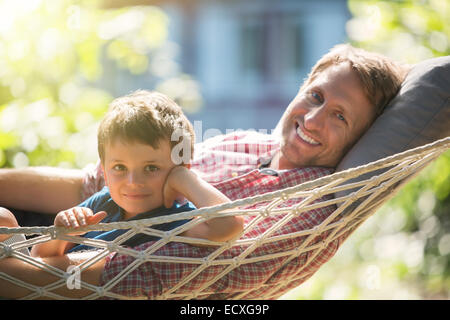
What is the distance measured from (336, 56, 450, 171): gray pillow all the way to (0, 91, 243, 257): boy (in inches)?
17.2

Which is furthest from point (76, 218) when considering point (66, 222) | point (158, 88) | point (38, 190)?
point (158, 88)

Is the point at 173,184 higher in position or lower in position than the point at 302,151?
lower

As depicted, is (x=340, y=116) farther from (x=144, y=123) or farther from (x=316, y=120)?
(x=144, y=123)

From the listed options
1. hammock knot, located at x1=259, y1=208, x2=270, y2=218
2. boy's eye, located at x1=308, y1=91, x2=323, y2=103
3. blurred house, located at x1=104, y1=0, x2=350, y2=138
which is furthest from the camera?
blurred house, located at x1=104, y1=0, x2=350, y2=138

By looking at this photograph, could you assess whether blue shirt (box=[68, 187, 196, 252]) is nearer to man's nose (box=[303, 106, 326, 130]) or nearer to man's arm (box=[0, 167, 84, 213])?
man's arm (box=[0, 167, 84, 213])

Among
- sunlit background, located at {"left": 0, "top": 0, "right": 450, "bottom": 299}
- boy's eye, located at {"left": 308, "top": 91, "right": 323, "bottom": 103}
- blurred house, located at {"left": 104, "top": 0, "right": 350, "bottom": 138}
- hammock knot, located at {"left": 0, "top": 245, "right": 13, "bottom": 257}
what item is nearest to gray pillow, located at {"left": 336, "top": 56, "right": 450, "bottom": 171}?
boy's eye, located at {"left": 308, "top": 91, "right": 323, "bottom": 103}

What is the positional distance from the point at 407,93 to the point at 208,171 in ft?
1.89

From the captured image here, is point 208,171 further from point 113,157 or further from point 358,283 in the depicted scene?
point 358,283

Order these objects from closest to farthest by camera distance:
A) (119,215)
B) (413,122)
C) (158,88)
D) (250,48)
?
(119,215) → (413,122) → (158,88) → (250,48)

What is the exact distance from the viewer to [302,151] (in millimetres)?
1490

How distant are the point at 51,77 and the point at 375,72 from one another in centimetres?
170

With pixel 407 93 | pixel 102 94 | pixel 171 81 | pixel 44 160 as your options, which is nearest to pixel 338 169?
pixel 407 93

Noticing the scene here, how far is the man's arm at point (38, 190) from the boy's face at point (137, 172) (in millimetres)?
420

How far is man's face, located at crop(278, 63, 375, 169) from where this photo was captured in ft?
4.81
